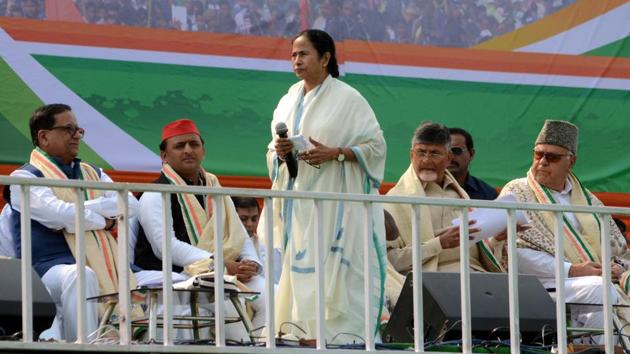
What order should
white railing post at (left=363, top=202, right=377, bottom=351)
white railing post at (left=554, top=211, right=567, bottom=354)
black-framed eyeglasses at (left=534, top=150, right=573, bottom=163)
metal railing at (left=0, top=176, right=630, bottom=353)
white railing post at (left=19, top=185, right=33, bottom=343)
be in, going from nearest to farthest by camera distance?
white railing post at (left=19, top=185, right=33, bottom=343)
metal railing at (left=0, top=176, right=630, bottom=353)
white railing post at (left=363, top=202, right=377, bottom=351)
white railing post at (left=554, top=211, right=567, bottom=354)
black-framed eyeglasses at (left=534, top=150, right=573, bottom=163)

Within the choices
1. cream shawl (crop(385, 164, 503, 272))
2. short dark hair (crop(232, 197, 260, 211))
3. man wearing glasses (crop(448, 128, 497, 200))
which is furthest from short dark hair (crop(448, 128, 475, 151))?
short dark hair (crop(232, 197, 260, 211))

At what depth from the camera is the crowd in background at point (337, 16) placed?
452 inches

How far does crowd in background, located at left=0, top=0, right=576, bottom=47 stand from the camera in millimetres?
11492

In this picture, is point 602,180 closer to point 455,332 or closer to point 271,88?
point 271,88

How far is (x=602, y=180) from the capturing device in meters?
12.4

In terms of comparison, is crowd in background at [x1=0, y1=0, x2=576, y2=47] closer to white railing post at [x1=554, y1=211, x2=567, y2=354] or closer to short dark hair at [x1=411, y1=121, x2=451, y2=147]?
short dark hair at [x1=411, y1=121, x2=451, y2=147]

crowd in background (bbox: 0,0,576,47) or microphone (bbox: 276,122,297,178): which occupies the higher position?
crowd in background (bbox: 0,0,576,47)

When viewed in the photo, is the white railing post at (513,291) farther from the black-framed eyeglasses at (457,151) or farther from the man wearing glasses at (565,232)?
the black-framed eyeglasses at (457,151)

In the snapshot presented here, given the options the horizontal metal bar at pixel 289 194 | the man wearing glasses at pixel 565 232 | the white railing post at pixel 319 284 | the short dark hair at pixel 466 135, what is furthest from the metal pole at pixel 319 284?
the short dark hair at pixel 466 135

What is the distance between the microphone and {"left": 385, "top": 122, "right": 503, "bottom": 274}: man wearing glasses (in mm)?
908

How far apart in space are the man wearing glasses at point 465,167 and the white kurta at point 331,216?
1.33 meters

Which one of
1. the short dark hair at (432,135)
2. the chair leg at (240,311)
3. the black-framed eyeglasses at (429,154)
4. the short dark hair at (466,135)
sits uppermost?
the short dark hair at (466,135)

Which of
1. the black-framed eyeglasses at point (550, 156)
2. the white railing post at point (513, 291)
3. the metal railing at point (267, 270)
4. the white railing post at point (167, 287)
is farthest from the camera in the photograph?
the black-framed eyeglasses at point (550, 156)

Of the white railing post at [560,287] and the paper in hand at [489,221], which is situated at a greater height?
the paper in hand at [489,221]
